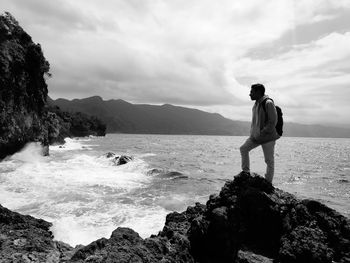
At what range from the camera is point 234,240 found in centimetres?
700

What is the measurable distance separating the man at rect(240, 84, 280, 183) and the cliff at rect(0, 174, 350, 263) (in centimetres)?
72

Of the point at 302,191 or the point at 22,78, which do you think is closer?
the point at 302,191

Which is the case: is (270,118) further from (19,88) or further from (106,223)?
(19,88)

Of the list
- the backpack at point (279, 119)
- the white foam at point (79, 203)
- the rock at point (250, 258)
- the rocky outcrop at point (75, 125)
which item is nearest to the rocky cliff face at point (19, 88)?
the white foam at point (79, 203)

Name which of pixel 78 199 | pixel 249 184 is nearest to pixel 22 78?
pixel 78 199

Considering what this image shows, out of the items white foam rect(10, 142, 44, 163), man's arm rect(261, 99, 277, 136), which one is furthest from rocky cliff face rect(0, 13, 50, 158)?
man's arm rect(261, 99, 277, 136)

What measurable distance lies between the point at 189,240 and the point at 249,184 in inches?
80.6

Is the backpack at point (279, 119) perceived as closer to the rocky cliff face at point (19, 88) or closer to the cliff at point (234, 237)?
the cliff at point (234, 237)

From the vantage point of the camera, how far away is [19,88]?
35.1m

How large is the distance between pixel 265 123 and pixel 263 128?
6.6 inches

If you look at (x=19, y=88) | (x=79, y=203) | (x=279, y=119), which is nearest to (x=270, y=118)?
(x=279, y=119)

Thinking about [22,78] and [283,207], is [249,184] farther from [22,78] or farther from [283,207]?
[22,78]

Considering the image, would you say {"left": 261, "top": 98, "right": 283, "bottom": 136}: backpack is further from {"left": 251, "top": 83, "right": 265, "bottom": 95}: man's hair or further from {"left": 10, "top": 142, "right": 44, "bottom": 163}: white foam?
{"left": 10, "top": 142, "right": 44, "bottom": 163}: white foam

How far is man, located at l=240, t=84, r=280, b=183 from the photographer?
8289 millimetres
